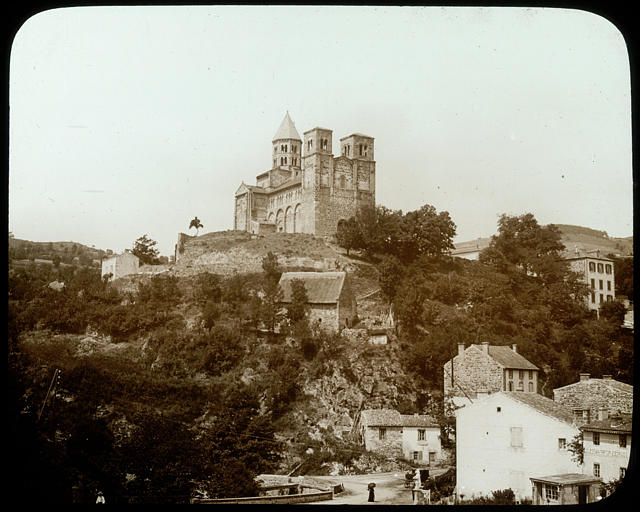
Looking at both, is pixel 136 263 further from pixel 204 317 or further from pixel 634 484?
pixel 634 484

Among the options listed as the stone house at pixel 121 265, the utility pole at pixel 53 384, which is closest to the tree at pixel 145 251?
the stone house at pixel 121 265

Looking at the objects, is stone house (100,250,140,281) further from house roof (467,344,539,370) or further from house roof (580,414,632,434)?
house roof (580,414,632,434)

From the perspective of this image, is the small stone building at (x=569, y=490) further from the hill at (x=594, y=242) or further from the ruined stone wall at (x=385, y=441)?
the hill at (x=594, y=242)

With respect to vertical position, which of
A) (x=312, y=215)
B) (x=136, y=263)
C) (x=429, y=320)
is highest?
(x=312, y=215)

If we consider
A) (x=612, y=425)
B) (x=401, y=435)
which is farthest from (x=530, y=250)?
(x=612, y=425)

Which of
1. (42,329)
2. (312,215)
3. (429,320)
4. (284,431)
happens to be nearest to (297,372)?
(284,431)

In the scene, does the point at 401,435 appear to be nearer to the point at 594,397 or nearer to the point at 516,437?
the point at 594,397
